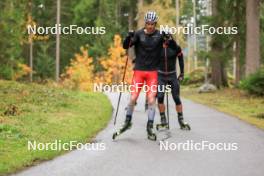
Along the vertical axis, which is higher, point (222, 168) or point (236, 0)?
point (236, 0)

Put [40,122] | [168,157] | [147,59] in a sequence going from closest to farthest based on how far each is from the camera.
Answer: [168,157] → [147,59] → [40,122]

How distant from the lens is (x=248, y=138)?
12.5 metres

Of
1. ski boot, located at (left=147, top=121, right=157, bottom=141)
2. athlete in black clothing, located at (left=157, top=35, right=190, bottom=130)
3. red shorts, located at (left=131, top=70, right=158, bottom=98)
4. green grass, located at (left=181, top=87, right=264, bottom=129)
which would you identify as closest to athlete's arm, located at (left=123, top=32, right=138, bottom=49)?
red shorts, located at (left=131, top=70, right=158, bottom=98)

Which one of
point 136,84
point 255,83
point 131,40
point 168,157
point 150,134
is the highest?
point 131,40

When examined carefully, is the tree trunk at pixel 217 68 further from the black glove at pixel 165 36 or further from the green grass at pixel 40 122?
the black glove at pixel 165 36

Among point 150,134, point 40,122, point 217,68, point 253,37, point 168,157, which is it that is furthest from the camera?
point 217,68

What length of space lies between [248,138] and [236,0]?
21197 millimetres

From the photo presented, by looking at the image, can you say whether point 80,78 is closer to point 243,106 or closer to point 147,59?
point 243,106

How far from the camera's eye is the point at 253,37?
2825cm

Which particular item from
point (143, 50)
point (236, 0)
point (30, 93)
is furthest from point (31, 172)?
point (236, 0)

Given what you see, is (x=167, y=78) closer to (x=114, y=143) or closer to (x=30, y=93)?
(x=114, y=143)

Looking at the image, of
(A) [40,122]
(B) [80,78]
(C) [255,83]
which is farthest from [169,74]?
(B) [80,78]

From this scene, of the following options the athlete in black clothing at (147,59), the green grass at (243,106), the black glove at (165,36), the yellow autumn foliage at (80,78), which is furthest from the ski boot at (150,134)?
the yellow autumn foliage at (80,78)

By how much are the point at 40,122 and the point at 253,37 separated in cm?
1690
